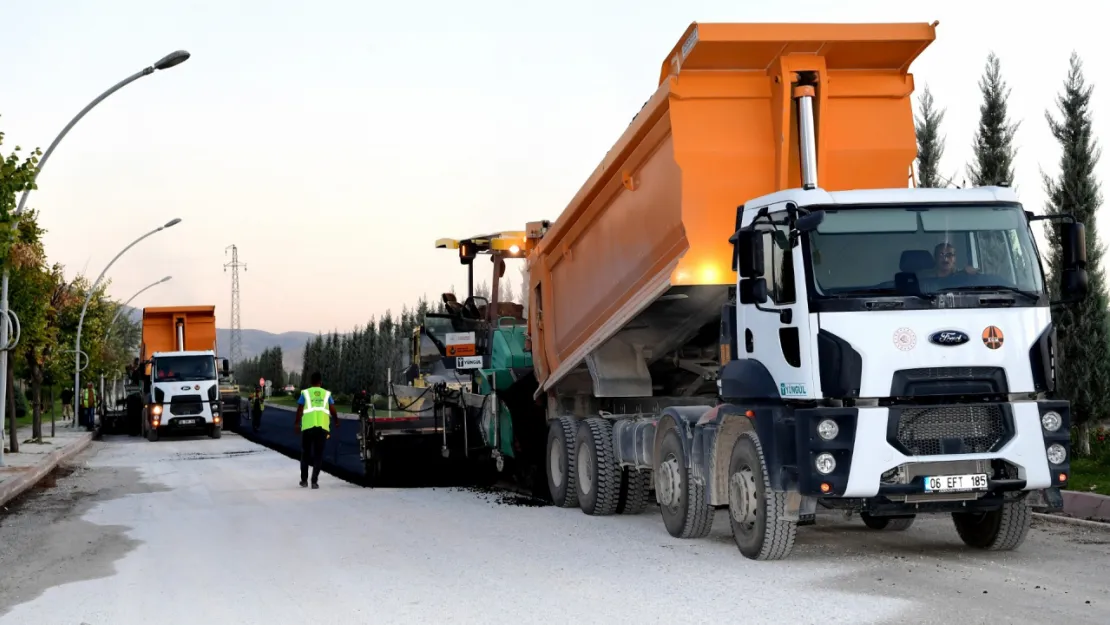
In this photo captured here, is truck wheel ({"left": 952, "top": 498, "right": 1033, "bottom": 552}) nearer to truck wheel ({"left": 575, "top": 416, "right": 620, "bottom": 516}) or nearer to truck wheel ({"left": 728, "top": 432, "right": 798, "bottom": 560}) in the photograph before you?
truck wheel ({"left": 728, "top": 432, "right": 798, "bottom": 560})

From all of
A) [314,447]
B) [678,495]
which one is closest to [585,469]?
[678,495]

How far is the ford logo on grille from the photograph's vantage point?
8820 millimetres

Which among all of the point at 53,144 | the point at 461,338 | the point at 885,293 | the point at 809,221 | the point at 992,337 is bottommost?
the point at 992,337

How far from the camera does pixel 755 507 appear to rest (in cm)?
962

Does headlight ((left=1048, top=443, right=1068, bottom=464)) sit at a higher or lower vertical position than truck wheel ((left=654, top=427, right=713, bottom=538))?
higher

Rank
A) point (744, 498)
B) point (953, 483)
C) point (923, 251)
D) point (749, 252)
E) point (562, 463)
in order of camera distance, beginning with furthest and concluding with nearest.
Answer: point (562, 463)
point (744, 498)
point (749, 252)
point (923, 251)
point (953, 483)

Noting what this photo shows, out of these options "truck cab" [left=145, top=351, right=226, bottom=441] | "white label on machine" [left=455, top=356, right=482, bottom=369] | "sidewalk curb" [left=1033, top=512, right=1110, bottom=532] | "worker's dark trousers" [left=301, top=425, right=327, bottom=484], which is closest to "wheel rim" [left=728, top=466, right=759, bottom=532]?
"sidewalk curb" [left=1033, top=512, right=1110, bottom=532]

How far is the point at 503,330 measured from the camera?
16750mm

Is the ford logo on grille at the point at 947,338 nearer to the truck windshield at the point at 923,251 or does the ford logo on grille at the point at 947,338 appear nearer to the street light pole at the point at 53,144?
the truck windshield at the point at 923,251

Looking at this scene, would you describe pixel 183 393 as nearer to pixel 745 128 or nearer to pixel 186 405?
pixel 186 405

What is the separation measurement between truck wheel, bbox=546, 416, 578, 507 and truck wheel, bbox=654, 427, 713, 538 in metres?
2.52

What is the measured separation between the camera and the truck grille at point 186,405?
3678 cm

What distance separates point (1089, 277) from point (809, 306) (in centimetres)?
1158

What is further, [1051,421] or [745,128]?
[745,128]
